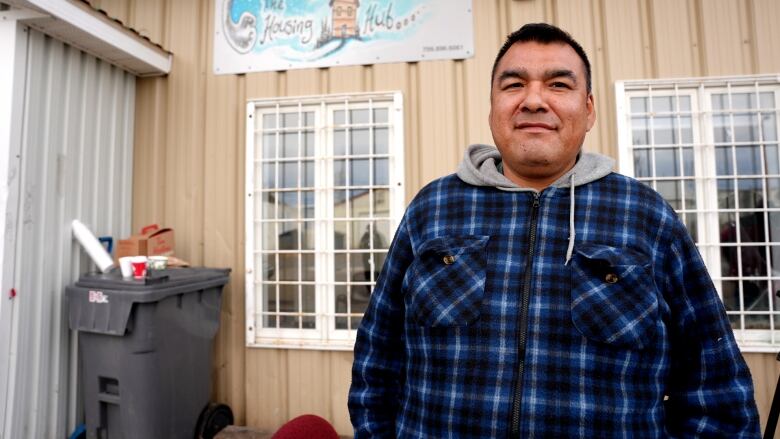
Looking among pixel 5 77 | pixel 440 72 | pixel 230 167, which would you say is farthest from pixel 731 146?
pixel 5 77

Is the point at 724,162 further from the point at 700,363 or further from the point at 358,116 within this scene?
the point at 358,116

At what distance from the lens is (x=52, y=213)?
2.63 metres

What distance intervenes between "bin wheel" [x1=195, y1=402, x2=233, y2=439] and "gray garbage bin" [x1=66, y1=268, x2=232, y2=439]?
14cm

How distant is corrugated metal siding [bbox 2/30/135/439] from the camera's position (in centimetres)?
245

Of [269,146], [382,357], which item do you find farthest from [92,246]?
[382,357]

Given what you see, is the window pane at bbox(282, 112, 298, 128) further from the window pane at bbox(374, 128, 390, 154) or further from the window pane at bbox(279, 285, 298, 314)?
the window pane at bbox(279, 285, 298, 314)

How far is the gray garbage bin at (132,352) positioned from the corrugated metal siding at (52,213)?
0.27 metres

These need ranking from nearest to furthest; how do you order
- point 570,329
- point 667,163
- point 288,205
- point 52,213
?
point 570,329
point 52,213
point 667,163
point 288,205

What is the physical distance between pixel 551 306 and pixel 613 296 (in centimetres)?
16

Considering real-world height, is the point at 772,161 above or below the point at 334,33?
below

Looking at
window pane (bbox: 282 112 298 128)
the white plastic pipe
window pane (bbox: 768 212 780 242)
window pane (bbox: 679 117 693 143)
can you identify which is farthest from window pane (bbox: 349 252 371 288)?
window pane (bbox: 768 212 780 242)

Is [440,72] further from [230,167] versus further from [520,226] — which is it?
[520,226]

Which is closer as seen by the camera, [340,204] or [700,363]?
[700,363]

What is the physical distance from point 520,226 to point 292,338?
2.40 meters
